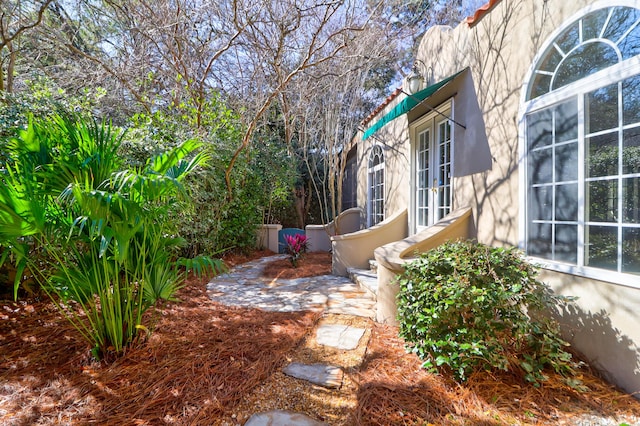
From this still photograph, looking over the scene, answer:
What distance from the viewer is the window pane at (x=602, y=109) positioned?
2506 mm

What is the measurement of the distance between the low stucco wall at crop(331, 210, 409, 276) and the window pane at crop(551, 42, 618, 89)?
3767mm

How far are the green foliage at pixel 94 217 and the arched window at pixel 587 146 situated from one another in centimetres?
343

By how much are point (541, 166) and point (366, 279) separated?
9.87 ft

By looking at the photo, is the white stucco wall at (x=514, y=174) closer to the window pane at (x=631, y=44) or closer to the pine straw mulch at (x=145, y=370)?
the window pane at (x=631, y=44)

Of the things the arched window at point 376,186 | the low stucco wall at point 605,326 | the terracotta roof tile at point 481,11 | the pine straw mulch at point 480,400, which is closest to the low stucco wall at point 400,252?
the pine straw mulch at point 480,400

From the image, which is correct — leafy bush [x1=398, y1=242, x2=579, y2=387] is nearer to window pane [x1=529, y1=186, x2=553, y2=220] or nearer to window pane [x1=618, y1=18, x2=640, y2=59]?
window pane [x1=529, y1=186, x2=553, y2=220]

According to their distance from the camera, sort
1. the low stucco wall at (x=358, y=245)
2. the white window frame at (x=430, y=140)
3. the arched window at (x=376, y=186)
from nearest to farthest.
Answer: the white window frame at (x=430, y=140), the low stucco wall at (x=358, y=245), the arched window at (x=376, y=186)

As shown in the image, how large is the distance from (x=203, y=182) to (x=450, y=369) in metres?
5.94

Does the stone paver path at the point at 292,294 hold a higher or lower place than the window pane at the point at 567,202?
lower

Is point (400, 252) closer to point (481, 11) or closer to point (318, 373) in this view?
point (318, 373)

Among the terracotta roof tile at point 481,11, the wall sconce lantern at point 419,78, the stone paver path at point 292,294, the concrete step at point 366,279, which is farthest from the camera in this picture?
the wall sconce lantern at point 419,78

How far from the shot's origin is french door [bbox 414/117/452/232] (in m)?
5.19

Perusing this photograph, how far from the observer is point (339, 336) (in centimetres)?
328

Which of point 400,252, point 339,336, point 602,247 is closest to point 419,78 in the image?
point 400,252
